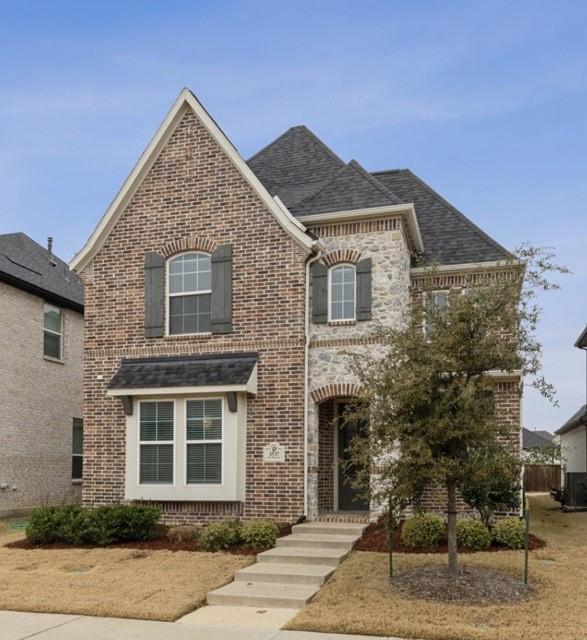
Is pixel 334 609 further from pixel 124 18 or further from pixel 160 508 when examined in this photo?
pixel 124 18

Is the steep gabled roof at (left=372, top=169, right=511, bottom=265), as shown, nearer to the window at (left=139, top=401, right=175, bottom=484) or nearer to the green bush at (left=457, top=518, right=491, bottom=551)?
the green bush at (left=457, top=518, right=491, bottom=551)

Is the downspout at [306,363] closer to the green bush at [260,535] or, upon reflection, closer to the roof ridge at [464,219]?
the green bush at [260,535]

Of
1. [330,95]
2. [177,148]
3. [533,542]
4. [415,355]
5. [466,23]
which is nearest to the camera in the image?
[415,355]

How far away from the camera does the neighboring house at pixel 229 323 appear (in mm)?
14312

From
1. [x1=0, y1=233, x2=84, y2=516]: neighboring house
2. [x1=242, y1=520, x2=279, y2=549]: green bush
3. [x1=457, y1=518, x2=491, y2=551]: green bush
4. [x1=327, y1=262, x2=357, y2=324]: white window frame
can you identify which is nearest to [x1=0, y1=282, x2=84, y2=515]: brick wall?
[x1=0, y1=233, x2=84, y2=516]: neighboring house

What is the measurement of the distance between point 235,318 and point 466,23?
709cm

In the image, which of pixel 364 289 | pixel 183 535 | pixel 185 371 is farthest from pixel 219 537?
pixel 364 289

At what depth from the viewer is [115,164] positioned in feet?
52.6

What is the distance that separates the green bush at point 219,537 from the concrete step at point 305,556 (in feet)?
3.08

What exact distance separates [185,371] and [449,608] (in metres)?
7.69

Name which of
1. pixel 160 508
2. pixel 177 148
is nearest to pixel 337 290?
pixel 177 148

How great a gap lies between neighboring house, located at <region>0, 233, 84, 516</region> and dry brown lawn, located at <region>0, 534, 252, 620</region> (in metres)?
6.90

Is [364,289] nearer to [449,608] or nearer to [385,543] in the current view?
[385,543]

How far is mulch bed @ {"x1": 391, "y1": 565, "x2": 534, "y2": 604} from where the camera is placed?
9086 mm
